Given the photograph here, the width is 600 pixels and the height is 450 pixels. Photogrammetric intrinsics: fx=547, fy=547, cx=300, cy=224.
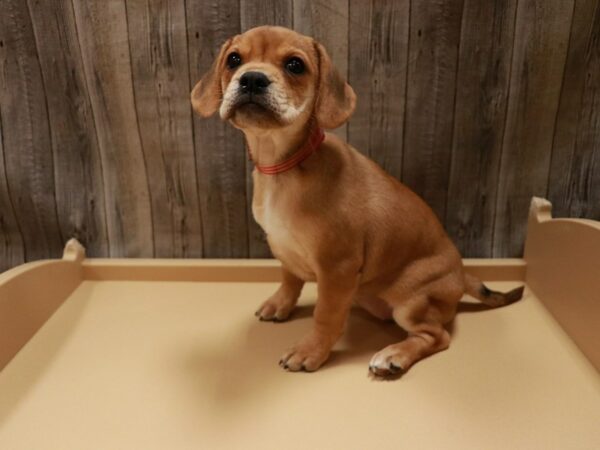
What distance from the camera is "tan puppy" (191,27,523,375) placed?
1.12 metres

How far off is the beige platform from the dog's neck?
0.50 metres

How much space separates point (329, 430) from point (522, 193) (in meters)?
0.99

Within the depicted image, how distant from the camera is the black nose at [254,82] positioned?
3.43 ft

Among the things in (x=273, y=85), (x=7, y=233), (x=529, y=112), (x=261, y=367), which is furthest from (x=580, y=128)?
(x=7, y=233)

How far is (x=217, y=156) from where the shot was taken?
1.67 meters

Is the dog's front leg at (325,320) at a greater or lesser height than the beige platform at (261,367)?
greater

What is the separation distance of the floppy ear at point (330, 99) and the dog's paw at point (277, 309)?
0.57m

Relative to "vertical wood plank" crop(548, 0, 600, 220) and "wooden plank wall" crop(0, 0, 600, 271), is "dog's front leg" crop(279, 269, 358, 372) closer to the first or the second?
"wooden plank wall" crop(0, 0, 600, 271)

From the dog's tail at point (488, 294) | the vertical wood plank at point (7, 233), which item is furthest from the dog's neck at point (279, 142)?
the vertical wood plank at point (7, 233)

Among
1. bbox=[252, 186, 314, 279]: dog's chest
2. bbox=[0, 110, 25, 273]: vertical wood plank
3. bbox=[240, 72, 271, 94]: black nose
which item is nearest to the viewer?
bbox=[240, 72, 271, 94]: black nose

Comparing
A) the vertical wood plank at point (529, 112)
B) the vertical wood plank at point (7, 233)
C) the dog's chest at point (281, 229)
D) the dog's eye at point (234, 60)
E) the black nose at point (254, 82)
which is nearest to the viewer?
the black nose at point (254, 82)

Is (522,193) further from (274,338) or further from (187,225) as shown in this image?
(187,225)

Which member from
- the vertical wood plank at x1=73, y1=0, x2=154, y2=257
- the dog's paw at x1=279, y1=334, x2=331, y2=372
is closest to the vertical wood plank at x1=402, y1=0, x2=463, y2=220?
the dog's paw at x1=279, y1=334, x2=331, y2=372

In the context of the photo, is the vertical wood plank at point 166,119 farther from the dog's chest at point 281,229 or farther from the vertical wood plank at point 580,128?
the vertical wood plank at point 580,128
